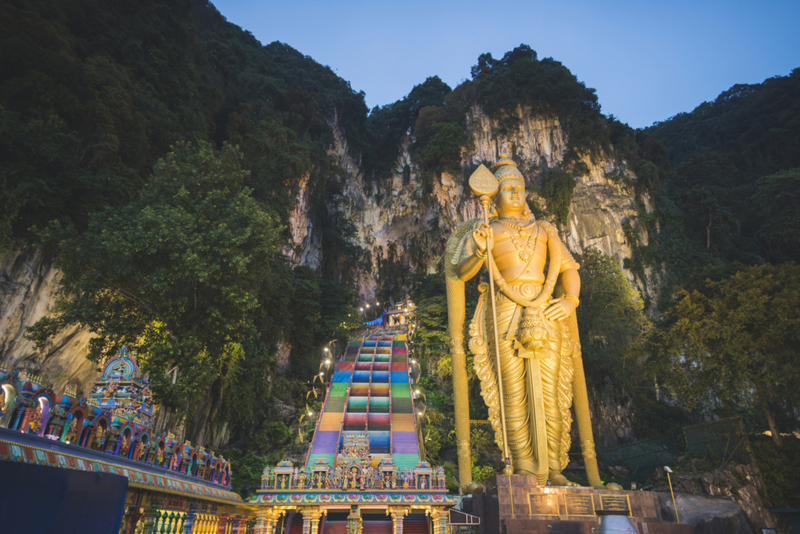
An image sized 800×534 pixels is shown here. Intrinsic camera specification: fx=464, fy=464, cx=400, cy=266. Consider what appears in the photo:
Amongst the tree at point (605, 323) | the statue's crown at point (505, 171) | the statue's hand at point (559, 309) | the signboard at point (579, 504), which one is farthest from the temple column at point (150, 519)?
the tree at point (605, 323)

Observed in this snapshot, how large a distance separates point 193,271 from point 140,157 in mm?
5128

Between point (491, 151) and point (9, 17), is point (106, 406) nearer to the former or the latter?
point (9, 17)

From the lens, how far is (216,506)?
208 inches

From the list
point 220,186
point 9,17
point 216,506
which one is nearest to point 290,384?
point 220,186

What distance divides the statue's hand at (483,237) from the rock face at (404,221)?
28.4 ft

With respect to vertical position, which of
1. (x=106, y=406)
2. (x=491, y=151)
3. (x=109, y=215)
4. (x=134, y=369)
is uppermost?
(x=491, y=151)

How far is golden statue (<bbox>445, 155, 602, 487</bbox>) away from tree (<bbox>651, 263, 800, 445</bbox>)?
3.69 meters

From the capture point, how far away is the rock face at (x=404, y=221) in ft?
30.0

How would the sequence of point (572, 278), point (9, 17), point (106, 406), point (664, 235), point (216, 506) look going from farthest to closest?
1. point (664, 235)
2. point (9, 17)
3. point (572, 278)
4. point (216, 506)
5. point (106, 406)

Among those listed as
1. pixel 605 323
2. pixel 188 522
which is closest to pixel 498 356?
pixel 188 522

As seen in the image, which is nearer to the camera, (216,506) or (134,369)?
(134,369)

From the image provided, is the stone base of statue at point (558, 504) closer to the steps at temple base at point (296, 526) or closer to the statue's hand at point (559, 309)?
the statue's hand at point (559, 309)

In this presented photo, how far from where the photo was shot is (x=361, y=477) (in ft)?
21.9

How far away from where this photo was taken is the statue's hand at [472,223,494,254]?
18.9ft
